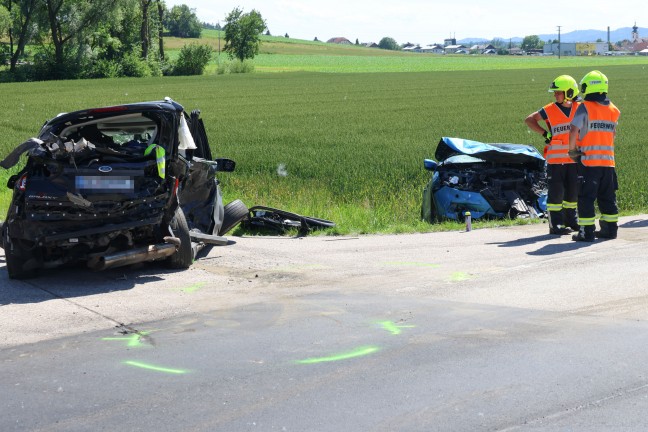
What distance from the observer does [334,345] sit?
20.0 ft

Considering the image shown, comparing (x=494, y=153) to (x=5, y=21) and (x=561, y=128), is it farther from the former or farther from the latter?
(x=5, y=21)

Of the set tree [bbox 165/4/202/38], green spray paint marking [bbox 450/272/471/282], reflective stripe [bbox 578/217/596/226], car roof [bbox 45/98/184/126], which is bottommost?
green spray paint marking [bbox 450/272/471/282]

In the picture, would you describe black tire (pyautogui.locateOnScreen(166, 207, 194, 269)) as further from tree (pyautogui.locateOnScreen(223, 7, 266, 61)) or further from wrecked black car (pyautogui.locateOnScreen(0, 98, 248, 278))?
tree (pyautogui.locateOnScreen(223, 7, 266, 61))

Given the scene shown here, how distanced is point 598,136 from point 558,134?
743mm

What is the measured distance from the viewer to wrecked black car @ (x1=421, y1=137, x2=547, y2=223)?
13078mm

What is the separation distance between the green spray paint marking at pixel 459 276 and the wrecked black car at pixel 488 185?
4577mm

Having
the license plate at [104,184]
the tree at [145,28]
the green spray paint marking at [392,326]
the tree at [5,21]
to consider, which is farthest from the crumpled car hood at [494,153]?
the tree at [5,21]

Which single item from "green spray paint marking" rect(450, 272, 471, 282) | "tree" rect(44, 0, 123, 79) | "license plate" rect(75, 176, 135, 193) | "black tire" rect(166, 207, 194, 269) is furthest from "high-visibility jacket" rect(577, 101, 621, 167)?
"tree" rect(44, 0, 123, 79)

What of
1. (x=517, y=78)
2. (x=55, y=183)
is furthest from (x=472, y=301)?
(x=517, y=78)

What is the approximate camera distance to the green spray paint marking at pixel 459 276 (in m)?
8.33

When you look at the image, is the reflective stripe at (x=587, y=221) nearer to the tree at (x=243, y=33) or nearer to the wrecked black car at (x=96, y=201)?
the wrecked black car at (x=96, y=201)

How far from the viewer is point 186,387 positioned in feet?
17.4

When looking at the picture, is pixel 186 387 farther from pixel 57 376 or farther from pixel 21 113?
pixel 21 113

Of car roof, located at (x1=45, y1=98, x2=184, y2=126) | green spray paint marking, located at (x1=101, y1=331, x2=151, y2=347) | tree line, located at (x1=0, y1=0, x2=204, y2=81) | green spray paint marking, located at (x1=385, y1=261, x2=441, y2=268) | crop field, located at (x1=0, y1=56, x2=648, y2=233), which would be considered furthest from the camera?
tree line, located at (x1=0, y1=0, x2=204, y2=81)
